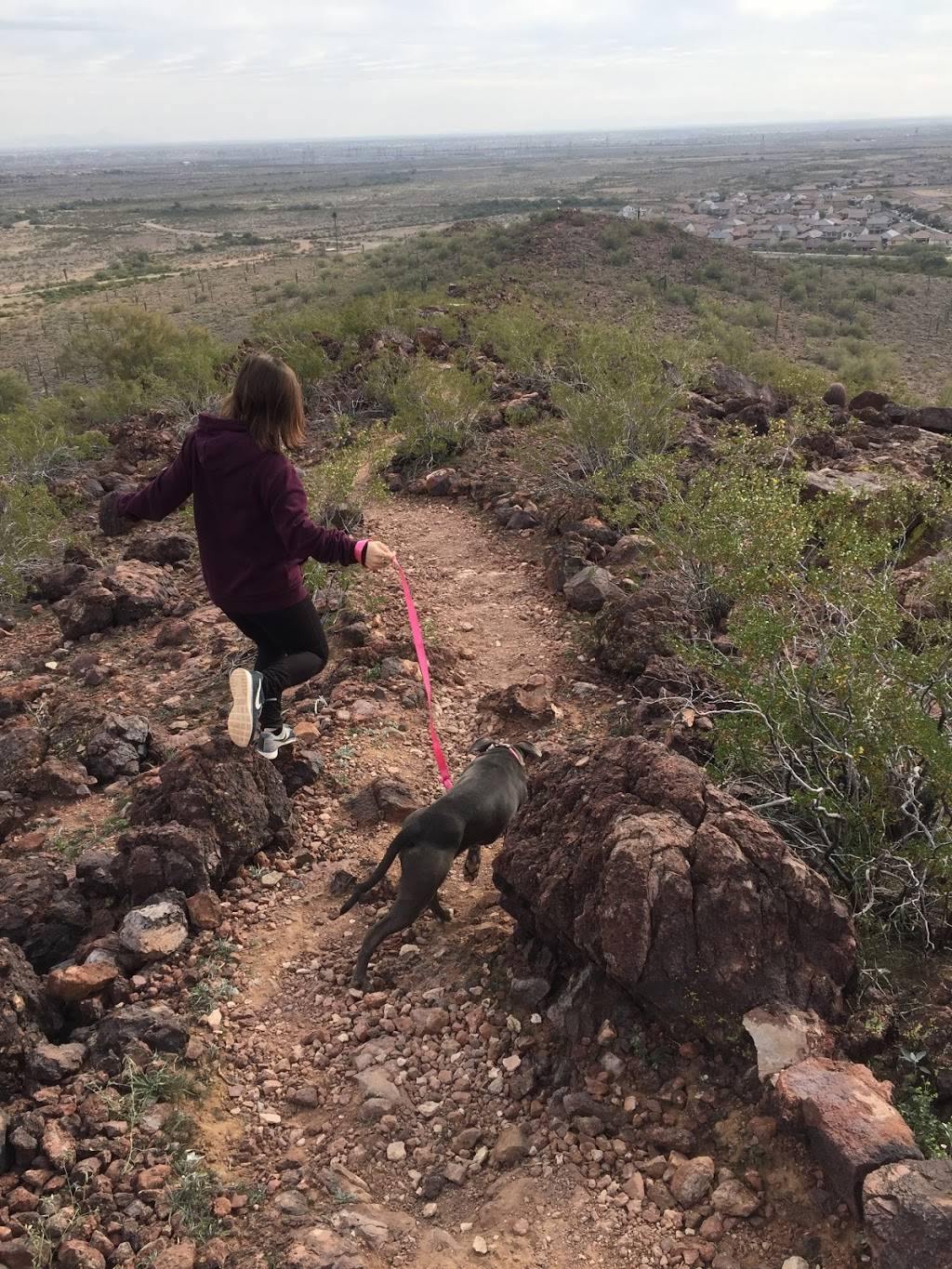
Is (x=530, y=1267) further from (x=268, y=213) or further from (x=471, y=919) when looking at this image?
(x=268, y=213)

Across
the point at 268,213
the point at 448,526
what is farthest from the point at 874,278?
the point at 268,213

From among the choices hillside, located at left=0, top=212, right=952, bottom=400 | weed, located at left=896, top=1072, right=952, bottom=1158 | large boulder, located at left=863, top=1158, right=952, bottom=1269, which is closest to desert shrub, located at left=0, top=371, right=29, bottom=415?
hillside, located at left=0, top=212, right=952, bottom=400


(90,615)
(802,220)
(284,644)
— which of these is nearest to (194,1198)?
(284,644)

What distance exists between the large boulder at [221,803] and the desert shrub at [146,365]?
1102 cm

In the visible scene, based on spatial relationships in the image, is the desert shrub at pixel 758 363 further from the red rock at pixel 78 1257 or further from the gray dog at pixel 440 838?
the red rock at pixel 78 1257

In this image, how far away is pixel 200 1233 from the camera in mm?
2639

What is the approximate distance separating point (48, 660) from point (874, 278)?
44468 millimetres

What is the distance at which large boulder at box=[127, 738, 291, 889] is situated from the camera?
4160mm

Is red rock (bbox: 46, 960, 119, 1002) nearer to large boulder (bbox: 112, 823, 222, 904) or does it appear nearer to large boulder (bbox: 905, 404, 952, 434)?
large boulder (bbox: 112, 823, 222, 904)

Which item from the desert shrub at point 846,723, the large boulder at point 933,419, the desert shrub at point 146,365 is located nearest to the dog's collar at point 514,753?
the desert shrub at point 846,723

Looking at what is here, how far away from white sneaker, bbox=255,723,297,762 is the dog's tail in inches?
31.5

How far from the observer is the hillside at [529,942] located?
2.62 metres

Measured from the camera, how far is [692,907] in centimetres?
302

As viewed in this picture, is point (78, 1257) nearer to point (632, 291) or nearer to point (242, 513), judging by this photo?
point (242, 513)
